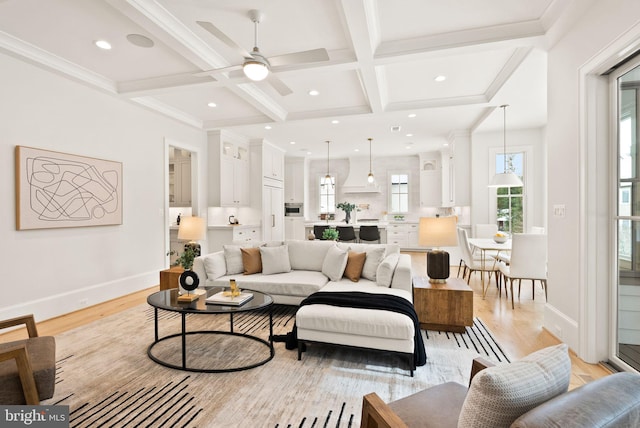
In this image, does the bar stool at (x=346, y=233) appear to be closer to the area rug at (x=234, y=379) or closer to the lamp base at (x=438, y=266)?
the lamp base at (x=438, y=266)

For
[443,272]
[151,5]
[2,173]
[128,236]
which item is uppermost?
[151,5]

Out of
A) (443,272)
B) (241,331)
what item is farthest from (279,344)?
(443,272)

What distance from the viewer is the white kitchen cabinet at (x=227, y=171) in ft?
21.0

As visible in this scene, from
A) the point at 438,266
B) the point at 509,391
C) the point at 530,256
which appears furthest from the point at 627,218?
the point at 509,391

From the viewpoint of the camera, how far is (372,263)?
3.62 m

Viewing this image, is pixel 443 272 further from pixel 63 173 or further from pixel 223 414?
pixel 63 173

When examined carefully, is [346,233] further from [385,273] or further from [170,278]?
[170,278]

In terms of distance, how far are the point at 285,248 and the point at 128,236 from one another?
244 cm

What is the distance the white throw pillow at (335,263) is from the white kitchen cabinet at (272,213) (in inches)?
152

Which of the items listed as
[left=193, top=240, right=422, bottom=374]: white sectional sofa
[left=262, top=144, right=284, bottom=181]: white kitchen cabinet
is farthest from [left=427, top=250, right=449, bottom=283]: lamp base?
[left=262, top=144, right=284, bottom=181]: white kitchen cabinet

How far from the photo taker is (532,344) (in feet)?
9.51

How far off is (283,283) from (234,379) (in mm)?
1367

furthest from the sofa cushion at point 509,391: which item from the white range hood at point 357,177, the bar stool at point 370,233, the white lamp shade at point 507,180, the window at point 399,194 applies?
the window at point 399,194

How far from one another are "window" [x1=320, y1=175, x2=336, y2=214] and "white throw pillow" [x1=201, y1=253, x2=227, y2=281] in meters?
6.56
